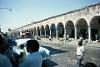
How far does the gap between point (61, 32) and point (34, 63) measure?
4692 cm

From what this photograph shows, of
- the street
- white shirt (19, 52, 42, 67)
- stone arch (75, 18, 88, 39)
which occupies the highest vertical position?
stone arch (75, 18, 88, 39)

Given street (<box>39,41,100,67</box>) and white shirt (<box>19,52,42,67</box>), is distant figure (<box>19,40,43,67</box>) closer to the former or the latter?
white shirt (<box>19,52,42,67</box>)

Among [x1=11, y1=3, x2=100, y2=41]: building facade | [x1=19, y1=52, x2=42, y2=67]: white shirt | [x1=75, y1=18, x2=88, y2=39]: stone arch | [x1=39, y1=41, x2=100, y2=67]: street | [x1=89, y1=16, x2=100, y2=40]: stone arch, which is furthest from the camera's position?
[x1=75, y1=18, x2=88, y2=39]: stone arch

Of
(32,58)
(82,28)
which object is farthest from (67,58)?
(82,28)

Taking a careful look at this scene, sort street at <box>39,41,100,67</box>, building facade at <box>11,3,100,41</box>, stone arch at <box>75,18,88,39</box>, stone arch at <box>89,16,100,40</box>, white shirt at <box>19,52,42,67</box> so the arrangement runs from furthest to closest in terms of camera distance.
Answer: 1. stone arch at <box>75,18,88,39</box>
2. stone arch at <box>89,16,100,40</box>
3. building facade at <box>11,3,100,41</box>
4. street at <box>39,41,100,67</box>
5. white shirt at <box>19,52,42,67</box>

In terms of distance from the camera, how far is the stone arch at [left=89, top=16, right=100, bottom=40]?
35106 mm

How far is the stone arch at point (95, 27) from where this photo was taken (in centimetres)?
3511

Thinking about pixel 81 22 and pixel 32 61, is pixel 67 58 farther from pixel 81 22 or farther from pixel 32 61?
pixel 81 22

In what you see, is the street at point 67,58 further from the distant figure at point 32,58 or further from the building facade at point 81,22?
the building facade at point 81,22

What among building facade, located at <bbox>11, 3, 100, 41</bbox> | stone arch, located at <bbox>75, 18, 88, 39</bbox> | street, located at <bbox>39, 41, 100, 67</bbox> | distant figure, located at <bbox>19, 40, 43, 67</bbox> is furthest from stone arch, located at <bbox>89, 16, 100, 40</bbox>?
distant figure, located at <bbox>19, 40, 43, 67</bbox>

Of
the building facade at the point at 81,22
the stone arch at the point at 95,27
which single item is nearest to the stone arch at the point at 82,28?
the building facade at the point at 81,22

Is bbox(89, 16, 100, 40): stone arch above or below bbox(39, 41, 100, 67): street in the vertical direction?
above

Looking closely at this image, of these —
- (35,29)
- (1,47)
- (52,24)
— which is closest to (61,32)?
(52,24)

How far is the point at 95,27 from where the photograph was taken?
120ft
